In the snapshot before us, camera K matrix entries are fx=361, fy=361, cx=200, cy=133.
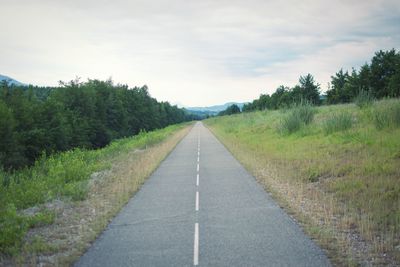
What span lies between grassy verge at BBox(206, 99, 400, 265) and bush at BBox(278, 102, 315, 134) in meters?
2.24

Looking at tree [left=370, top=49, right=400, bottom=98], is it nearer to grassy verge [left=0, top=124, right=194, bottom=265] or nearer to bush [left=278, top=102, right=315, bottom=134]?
bush [left=278, top=102, right=315, bottom=134]

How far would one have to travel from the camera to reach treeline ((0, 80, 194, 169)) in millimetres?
24281

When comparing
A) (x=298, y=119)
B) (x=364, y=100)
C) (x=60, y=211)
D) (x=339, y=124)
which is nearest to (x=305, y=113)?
(x=298, y=119)

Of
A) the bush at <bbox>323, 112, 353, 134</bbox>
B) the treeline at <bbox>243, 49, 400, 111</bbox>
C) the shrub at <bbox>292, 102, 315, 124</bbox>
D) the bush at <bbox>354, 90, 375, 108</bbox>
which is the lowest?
the bush at <bbox>323, 112, 353, 134</bbox>

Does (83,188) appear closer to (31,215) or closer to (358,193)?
(31,215)

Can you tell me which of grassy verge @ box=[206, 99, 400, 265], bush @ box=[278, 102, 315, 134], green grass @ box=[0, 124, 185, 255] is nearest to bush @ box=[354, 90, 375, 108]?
grassy verge @ box=[206, 99, 400, 265]

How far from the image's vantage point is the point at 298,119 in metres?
28.1

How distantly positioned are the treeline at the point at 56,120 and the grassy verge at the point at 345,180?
1528 cm

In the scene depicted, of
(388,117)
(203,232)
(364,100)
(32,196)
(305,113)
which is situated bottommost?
(203,232)

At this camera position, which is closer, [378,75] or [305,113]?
[305,113]

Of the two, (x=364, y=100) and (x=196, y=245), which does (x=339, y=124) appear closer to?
(x=364, y=100)

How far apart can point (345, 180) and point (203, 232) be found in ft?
21.7

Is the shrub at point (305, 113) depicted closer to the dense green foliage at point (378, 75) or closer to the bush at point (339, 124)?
the bush at point (339, 124)

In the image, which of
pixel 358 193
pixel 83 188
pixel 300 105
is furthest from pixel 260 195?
pixel 300 105
